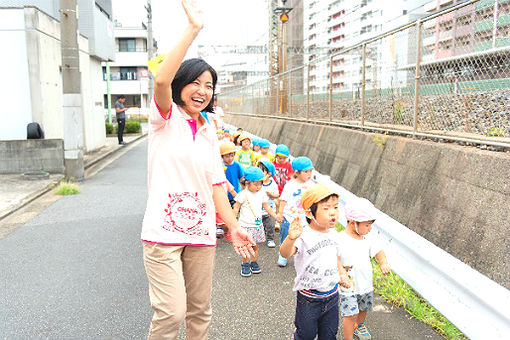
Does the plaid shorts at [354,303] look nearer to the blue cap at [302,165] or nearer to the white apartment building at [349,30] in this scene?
the blue cap at [302,165]

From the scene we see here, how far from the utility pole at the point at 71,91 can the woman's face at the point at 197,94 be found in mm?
8827

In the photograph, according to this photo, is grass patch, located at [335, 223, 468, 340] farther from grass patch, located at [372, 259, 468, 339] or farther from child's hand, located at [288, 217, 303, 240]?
child's hand, located at [288, 217, 303, 240]

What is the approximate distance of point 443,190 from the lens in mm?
4484

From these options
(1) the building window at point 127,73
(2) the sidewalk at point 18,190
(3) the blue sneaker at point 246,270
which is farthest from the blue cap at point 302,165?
(1) the building window at point 127,73

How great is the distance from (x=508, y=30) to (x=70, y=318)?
4802 millimetres

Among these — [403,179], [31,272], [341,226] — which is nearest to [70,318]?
[31,272]

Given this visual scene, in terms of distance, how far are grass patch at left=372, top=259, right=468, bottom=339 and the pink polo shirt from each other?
79.7 inches

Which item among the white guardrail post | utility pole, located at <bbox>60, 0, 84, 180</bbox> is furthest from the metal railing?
utility pole, located at <bbox>60, 0, 84, 180</bbox>

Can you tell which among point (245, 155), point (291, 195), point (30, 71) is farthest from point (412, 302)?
point (30, 71)

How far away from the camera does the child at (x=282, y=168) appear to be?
688 centimetres

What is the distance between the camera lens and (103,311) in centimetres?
389

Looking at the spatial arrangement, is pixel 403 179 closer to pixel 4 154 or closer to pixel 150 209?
pixel 150 209

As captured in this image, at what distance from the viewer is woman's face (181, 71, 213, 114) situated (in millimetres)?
2615

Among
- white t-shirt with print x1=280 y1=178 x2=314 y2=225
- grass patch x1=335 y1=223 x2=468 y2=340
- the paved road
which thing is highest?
white t-shirt with print x1=280 y1=178 x2=314 y2=225
